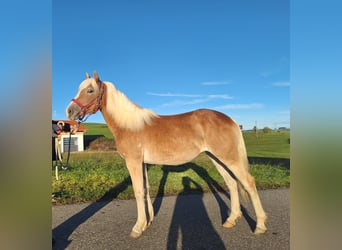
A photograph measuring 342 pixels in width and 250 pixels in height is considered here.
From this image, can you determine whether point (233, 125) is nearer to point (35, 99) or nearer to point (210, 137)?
point (210, 137)

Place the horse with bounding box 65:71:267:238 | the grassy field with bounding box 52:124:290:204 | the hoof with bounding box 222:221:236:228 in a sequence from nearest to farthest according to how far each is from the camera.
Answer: the horse with bounding box 65:71:267:238
the hoof with bounding box 222:221:236:228
the grassy field with bounding box 52:124:290:204

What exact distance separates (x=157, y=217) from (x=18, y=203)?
14.5ft

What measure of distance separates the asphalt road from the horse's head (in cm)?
214

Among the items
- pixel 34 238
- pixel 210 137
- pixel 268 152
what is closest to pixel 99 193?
pixel 210 137

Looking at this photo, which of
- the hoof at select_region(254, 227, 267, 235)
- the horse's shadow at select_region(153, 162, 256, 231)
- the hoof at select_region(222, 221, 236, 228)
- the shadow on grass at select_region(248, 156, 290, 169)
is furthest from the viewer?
the shadow on grass at select_region(248, 156, 290, 169)

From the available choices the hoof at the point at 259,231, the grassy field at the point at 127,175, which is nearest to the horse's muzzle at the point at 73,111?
the grassy field at the point at 127,175

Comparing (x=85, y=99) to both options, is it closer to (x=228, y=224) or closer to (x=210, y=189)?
(x=228, y=224)

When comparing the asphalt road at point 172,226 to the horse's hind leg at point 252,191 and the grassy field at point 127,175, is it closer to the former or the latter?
the horse's hind leg at point 252,191

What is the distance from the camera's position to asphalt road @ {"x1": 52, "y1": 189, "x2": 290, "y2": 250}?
379cm

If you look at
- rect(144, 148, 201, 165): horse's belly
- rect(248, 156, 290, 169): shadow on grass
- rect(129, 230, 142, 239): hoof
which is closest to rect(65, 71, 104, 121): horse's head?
rect(144, 148, 201, 165): horse's belly

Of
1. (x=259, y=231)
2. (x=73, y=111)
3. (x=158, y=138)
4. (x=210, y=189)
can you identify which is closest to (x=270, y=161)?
(x=210, y=189)

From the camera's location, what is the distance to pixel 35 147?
108 cm

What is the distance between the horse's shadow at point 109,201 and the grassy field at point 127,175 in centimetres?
3

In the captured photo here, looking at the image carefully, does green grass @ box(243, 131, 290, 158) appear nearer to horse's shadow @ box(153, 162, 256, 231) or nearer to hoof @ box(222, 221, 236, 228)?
horse's shadow @ box(153, 162, 256, 231)
